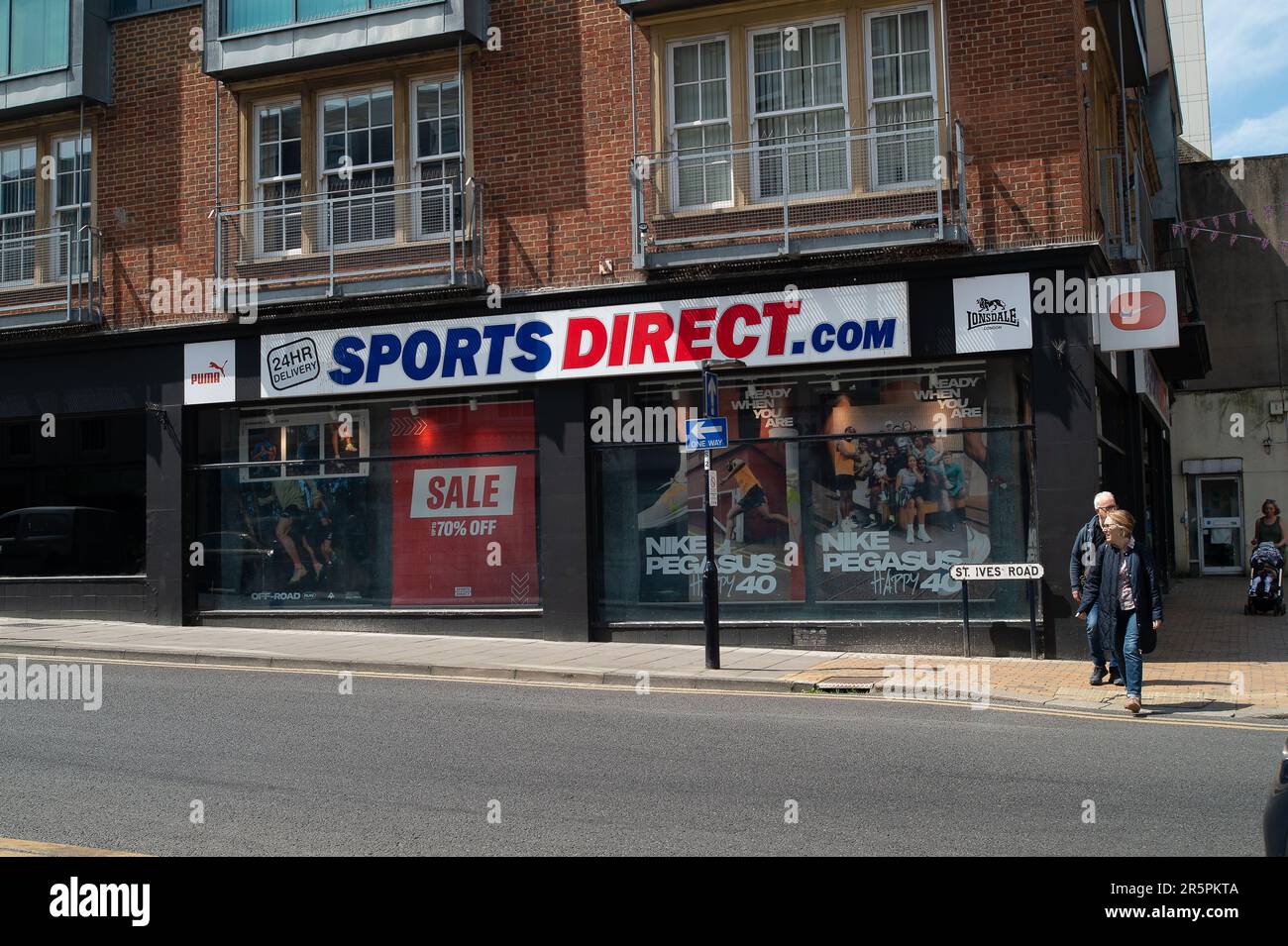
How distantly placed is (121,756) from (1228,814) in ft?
22.4

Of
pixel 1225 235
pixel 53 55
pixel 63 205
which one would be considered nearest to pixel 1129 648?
pixel 63 205

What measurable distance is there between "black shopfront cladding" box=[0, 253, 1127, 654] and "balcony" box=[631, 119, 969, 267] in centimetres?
55

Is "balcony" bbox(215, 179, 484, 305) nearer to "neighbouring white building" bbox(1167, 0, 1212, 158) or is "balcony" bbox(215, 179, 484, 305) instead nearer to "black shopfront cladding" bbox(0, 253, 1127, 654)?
"black shopfront cladding" bbox(0, 253, 1127, 654)

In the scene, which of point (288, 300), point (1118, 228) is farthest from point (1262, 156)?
point (288, 300)

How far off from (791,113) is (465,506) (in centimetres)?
662

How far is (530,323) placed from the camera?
15.7 meters

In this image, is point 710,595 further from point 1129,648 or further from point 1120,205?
point 1120,205

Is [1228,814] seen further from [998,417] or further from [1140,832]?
[998,417]

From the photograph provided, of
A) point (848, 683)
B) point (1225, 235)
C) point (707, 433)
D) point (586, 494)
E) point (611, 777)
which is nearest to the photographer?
point (611, 777)

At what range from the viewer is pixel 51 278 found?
60.1 feet

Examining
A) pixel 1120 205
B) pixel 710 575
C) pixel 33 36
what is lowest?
pixel 710 575

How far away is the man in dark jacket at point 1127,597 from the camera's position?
33.5 ft

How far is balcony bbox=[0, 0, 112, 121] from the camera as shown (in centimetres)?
1791

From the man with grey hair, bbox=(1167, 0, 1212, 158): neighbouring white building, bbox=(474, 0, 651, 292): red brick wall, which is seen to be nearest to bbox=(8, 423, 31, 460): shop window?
bbox=(474, 0, 651, 292): red brick wall
